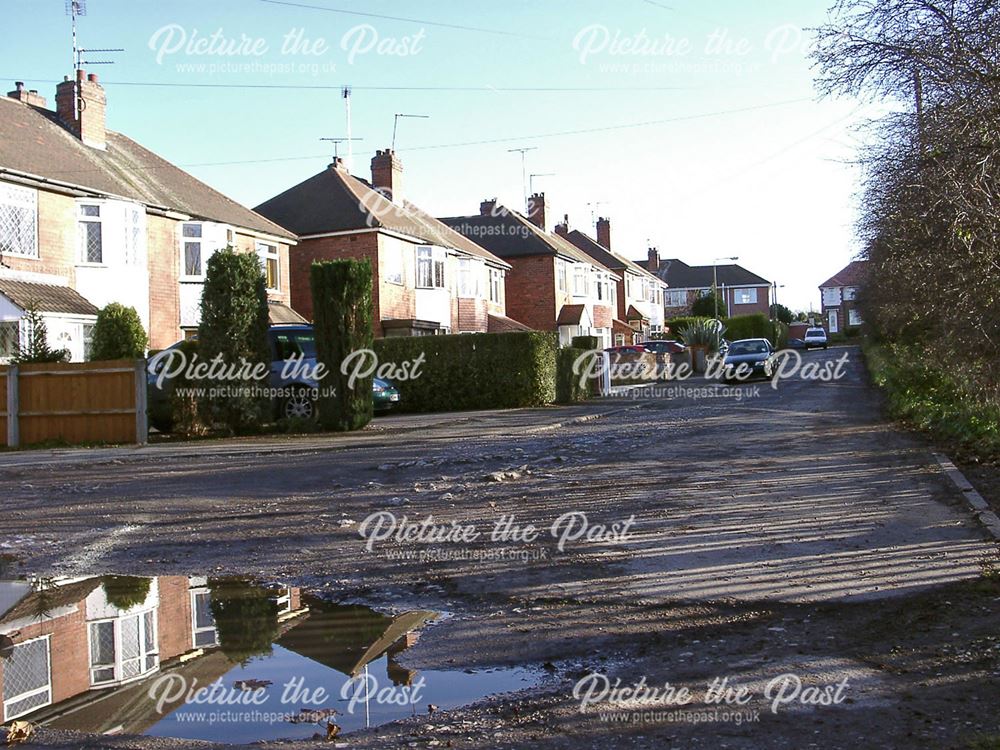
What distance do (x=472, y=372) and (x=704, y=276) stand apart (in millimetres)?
89040

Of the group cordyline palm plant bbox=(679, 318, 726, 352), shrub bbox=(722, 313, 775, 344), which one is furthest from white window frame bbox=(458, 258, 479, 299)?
shrub bbox=(722, 313, 775, 344)

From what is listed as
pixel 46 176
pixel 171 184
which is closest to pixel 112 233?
pixel 46 176

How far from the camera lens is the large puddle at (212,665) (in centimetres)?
447

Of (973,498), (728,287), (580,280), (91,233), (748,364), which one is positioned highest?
(728,287)

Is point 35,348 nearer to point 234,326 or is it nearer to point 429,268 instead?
point 234,326

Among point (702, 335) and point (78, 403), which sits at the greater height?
point (702, 335)

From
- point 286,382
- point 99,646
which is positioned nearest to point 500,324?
point 286,382

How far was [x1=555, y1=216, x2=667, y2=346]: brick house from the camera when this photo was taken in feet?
219

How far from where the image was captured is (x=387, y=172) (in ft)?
133

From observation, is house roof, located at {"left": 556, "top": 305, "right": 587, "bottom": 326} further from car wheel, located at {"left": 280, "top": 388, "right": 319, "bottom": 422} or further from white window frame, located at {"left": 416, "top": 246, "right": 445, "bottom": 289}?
car wheel, located at {"left": 280, "top": 388, "right": 319, "bottom": 422}

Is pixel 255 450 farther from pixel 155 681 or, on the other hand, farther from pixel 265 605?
pixel 155 681

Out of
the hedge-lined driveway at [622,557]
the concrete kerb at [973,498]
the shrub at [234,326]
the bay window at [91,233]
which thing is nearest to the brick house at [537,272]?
the bay window at [91,233]

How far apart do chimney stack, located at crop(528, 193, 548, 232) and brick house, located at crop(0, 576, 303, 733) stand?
5090 cm

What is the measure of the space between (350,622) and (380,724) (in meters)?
1.68
